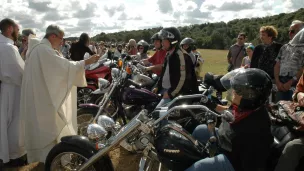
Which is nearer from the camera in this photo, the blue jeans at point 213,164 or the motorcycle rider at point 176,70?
the blue jeans at point 213,164

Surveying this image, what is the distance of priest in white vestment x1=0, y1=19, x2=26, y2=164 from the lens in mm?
4184

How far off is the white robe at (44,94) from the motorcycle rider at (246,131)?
2.42 metres

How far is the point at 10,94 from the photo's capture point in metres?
4.33

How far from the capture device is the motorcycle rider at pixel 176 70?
4105 mm

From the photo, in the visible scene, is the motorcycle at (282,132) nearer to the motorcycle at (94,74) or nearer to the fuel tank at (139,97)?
the fuel tank at (139,97)

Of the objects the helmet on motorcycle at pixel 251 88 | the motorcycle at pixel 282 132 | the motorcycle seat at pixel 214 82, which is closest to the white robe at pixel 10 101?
the motorcycle seat at pixel 214 82

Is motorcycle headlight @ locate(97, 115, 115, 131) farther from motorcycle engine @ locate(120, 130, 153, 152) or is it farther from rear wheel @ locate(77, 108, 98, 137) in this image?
rear wheel @ locate(77, 108, 98, 137)

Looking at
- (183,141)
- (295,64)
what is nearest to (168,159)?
(183,141)

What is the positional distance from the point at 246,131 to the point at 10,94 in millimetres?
3518

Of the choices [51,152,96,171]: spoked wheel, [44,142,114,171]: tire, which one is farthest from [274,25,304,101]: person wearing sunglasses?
[51,152,96,171]: spoked wheel

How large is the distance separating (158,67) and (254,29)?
150ft

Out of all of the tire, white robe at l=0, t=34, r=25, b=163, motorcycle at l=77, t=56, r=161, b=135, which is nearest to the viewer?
the tire

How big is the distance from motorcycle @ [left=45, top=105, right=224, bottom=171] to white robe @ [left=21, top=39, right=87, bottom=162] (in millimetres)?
1068

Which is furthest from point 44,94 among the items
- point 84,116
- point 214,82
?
point 214,82
